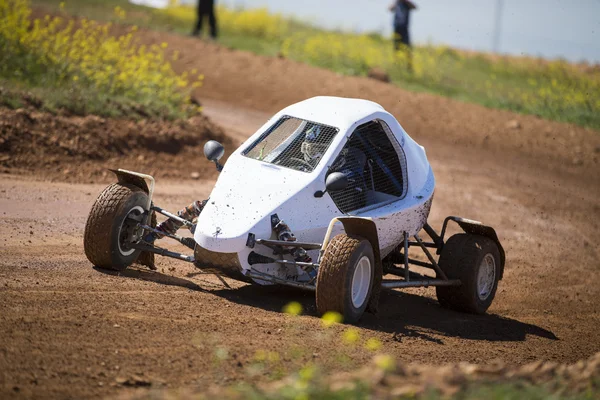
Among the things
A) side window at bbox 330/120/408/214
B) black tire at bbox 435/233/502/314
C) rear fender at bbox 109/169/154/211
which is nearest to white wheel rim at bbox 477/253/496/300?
black tire at bbox 435/233/502/314

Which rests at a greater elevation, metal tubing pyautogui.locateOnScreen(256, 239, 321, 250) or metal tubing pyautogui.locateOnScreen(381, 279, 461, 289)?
metal tubing pyautogui.locateOnScreen(256, 239, 321, 250)

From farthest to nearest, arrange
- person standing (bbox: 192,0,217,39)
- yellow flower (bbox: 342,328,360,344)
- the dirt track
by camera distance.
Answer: person standing (bbox: 192,0,217,39) < yellow flower (bbox: 342,328,360,344) < the dirt track

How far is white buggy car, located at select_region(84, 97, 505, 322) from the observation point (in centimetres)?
812

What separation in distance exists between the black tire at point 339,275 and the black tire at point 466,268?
204 centimetres

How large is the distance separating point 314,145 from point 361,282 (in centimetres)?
157

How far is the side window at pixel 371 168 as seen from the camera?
9102 millimetres

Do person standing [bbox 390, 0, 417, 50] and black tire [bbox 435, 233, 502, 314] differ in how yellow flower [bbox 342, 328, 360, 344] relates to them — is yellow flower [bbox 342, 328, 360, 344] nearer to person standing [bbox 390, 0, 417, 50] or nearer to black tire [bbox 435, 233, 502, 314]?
black tire [bbox 435, 233, 502, 314]

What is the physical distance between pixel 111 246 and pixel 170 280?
2.27 ft

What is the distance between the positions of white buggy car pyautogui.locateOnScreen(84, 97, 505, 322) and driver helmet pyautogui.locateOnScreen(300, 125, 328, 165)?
12 millimetres

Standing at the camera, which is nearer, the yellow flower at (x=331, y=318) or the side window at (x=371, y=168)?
the yellow flower at (x=331, y=318)

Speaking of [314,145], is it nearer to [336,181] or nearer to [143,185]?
[336,181]

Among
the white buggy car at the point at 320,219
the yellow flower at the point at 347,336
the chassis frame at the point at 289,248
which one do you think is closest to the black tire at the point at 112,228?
the white buggy car at the point at 320,219

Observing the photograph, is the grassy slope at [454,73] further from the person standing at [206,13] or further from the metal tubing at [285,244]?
the metal tubing at [285,244]

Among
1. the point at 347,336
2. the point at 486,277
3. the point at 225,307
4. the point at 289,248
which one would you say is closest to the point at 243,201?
the point at 289,248
